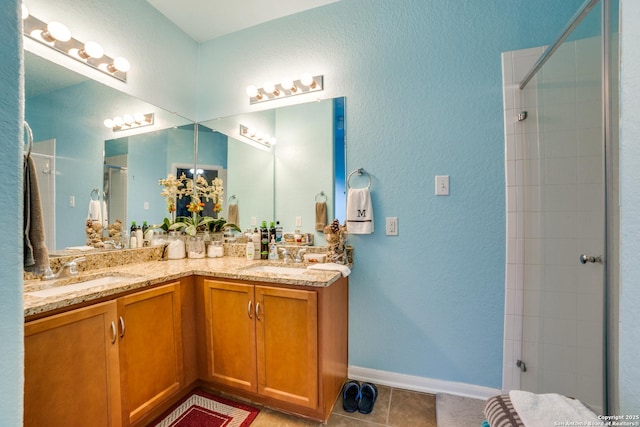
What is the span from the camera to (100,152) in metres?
1.73

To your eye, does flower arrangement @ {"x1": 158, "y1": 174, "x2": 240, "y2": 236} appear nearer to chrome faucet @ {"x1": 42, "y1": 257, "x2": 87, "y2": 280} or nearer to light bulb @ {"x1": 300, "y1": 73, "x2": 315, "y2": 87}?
chrome faucet @ {"x1": 42, "y1": 257, "x2": 87, "y2": 280}

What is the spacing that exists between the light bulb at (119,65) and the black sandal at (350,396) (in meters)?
2.60

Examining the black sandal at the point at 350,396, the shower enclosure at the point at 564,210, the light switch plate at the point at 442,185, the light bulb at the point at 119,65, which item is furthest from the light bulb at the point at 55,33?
the black sandal at the point at 350,396

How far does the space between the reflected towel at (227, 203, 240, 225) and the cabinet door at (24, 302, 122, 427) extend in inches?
44.7

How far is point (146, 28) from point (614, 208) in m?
2.97

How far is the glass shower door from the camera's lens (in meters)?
1.12

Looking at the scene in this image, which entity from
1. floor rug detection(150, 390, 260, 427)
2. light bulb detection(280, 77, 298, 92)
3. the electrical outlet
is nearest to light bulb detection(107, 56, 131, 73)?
light bulb detection(280, 77, 298, 92)

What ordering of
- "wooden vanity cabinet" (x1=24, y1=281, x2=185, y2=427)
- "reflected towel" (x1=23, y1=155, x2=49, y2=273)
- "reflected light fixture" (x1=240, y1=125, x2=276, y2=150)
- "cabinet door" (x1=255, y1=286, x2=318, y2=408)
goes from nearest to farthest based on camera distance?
"reflected towel" (x1=23, y1=155, x2=49, y2=273), "wooden vanity cabinet" (x1=24, y1=281, x2=185, y2=427), "cabinet door" (x1=255, y1=286, x2=318, y2=408), "reflected light fixture" (x1=240, y1=125, x2=276, y2=150)

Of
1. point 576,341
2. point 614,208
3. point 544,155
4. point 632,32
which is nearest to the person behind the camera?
point 632,32

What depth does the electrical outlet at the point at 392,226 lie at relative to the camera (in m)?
1.79

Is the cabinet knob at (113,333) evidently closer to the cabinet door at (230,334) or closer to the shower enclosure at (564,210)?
the cabinet door at (230,334)

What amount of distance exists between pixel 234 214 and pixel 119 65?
1288mm

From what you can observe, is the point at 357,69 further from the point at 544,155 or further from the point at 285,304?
the point at 285,304

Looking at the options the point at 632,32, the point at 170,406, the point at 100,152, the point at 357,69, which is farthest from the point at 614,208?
the point at 100,152
